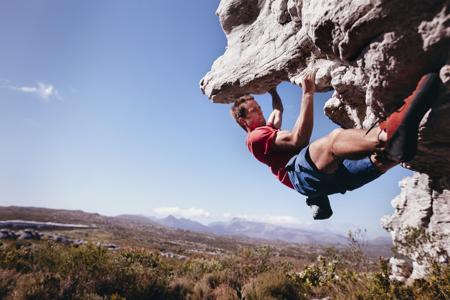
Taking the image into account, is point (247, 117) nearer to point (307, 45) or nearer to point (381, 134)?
point (307, 45)

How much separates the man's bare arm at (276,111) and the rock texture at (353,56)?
19 centimetres

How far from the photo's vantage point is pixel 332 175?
3.23m

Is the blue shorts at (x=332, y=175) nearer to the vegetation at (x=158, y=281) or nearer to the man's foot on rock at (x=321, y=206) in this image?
the man's foot on rock at (x=321, y=206)

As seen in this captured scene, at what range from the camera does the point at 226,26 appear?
22.3 feet

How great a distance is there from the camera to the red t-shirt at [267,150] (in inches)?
145

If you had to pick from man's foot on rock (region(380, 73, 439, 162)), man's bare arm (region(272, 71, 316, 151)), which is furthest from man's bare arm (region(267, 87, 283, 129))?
man's foot on rock (region(380, 73, 439, 162))

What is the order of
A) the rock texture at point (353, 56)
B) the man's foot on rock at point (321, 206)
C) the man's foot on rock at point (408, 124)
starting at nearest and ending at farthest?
the man's foot on rock at point (408, 124) → the rock texture at point (353, 56) → the man's foot on rock at point (321, 206)

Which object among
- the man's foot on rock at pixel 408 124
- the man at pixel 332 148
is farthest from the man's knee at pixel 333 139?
the man's foot on rock at pixel 408 124

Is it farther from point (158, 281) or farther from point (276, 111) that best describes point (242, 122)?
point (158, 281)

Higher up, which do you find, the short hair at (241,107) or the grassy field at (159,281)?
the short hair at (241,107)

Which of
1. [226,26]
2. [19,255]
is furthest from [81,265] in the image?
[226,26]

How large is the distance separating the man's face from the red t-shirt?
0.47 meters

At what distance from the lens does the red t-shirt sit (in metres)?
3.69

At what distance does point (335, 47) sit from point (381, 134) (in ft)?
4.16
